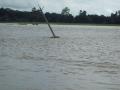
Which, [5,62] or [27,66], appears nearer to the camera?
[27,66]

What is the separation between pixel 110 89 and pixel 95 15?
15708cm

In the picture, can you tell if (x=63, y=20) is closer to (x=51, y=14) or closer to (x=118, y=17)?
(x=51, y=14)

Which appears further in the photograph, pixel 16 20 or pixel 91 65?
pixel 16 20

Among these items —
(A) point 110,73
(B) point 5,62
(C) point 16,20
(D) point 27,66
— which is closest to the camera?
(A) point 110,73

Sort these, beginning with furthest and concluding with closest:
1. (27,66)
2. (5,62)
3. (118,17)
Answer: (118,17)
(5,62)
(27,66)

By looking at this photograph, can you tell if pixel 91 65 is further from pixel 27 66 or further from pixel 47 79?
pixel 47 79

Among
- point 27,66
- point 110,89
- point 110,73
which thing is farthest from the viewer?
point 27,66

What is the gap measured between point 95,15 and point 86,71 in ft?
498

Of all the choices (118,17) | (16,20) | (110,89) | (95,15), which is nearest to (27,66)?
(110,89)

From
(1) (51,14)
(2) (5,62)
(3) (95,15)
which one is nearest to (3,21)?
(1) (51,14)

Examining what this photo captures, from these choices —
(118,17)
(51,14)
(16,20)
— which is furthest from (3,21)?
(118,17)

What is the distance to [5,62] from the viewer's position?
23844 mm

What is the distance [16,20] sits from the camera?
185750mm

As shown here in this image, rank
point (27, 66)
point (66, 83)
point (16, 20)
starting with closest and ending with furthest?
point (66, 83), point (27, 66), point (16, 20)
